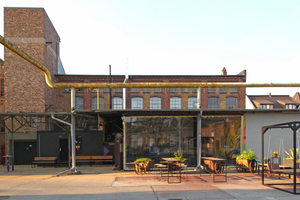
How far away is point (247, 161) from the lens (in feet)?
45.1

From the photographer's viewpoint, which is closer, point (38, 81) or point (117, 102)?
point (38, 81)

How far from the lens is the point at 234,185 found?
34.2ft

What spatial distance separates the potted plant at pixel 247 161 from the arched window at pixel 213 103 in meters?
22.6

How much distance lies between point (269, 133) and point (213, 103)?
70.7 feet

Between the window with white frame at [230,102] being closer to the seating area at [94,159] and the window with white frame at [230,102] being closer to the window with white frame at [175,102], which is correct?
the window with white frame at [175,102]

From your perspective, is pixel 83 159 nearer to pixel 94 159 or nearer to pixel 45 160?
pixel 94 159

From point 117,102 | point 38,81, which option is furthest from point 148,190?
point 117,102

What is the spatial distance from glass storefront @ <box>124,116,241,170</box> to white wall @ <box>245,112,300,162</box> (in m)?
0.67

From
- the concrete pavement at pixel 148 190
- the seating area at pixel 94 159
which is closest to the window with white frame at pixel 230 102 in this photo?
the seating area at pixel 94 159

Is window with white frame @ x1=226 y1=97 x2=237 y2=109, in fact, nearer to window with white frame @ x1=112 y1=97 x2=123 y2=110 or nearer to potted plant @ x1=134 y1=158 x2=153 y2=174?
window with white frame @ x1=112 y1=97 x2=123 y2=110

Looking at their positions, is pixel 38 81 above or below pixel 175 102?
above

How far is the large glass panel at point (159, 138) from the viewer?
14.8 m

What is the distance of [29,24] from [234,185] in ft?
83.7

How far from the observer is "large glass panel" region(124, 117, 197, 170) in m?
14.8
